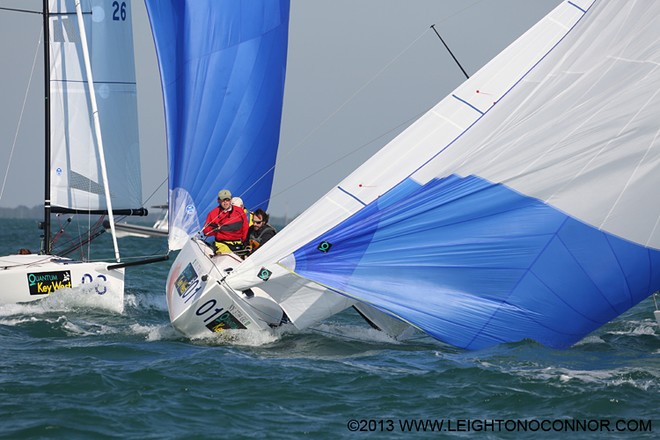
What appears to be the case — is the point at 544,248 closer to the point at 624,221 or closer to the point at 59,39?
the point at 624,221

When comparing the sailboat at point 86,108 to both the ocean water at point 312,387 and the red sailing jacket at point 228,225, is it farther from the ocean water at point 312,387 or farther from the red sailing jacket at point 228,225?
the ocean water at point 312,387

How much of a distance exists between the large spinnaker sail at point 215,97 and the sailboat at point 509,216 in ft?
9.85

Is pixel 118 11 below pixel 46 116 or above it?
above

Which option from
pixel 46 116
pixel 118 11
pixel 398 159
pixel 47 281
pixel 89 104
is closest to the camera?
pixel 398 159

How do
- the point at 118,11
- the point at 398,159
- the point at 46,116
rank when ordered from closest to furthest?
the point at 398,159 < the point at 46,116 < the point at 118,11

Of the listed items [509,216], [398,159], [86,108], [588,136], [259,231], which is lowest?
[259,231]

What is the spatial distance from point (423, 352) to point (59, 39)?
7166 mm

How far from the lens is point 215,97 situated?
12.6m

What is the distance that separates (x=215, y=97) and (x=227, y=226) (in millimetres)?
2413

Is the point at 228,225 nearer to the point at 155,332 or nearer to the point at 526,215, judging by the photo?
the point at 155,332

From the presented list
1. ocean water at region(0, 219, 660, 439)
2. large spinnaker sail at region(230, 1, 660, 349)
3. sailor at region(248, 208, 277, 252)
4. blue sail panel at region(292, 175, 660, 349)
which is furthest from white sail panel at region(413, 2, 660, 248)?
sailor at region(248, 208, 277, 252)

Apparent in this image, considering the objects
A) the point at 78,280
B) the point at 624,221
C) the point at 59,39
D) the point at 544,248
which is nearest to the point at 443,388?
the point at 544,248

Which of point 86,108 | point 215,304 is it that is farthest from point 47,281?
point 215,304

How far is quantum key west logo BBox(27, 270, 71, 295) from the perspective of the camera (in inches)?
480
